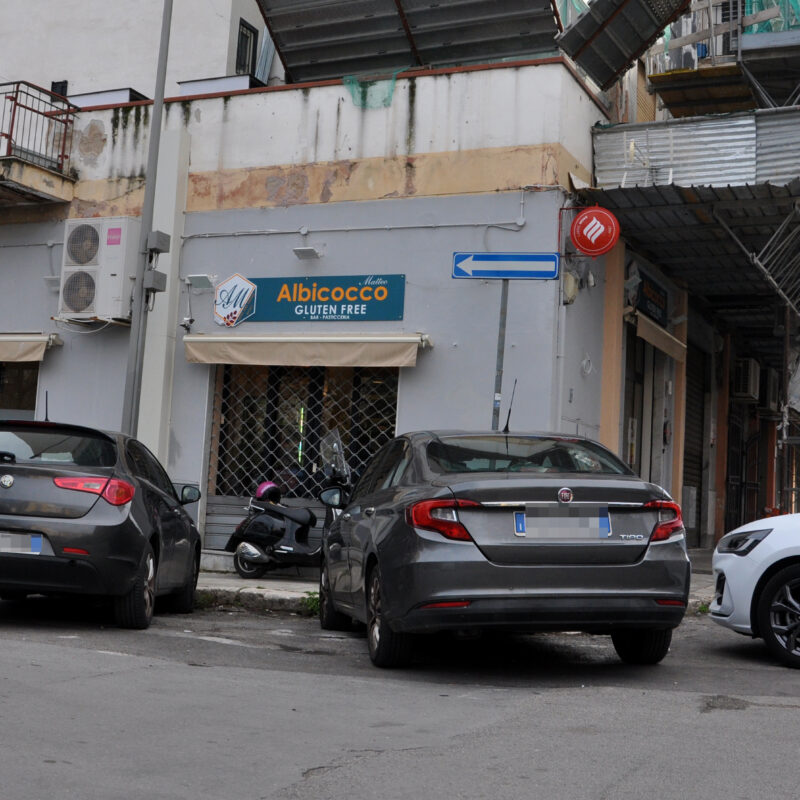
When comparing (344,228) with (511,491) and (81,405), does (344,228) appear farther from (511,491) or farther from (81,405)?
(511,491)

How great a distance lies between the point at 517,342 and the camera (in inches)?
515

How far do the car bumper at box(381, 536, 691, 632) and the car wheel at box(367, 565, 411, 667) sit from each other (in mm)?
330

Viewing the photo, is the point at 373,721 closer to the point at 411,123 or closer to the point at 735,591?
the point at 735,591

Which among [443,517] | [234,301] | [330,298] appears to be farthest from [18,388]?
[443,517]

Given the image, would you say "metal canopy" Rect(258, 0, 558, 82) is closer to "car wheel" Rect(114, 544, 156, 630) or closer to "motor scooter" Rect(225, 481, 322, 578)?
"motor scooter" Rect(225, 481, 322, 578)

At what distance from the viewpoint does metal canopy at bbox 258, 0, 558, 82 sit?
1427cm

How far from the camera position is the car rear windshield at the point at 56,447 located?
841 cm

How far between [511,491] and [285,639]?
2.83 metres

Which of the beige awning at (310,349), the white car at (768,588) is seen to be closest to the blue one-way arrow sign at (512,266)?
the beige awning at (310,349)

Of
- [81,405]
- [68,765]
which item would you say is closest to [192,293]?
[81,405]

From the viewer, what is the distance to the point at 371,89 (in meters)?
14.3

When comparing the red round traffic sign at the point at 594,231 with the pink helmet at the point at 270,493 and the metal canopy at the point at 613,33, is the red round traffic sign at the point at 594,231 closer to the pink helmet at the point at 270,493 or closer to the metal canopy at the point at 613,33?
the metal canopy at the point at 613,33

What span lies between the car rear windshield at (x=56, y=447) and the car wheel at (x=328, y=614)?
1.95 metres

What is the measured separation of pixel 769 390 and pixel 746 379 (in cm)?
195
